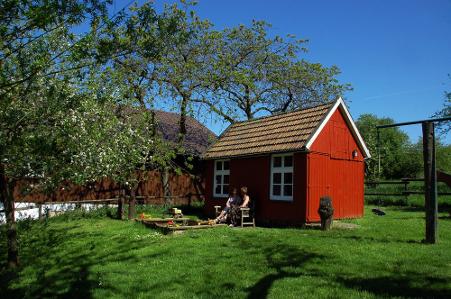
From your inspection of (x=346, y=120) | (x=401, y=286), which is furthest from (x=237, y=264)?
(x=346, y=120)

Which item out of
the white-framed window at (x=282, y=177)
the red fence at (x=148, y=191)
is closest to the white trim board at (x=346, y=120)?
the white-framed window at (x=282, y=177)

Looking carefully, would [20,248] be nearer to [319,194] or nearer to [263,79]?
[319,194]

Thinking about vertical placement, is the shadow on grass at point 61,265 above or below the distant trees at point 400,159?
below

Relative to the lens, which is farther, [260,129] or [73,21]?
[260,129]

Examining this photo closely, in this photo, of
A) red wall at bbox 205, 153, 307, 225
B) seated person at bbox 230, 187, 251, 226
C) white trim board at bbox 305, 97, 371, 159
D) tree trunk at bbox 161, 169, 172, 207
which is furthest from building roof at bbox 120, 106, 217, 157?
white trim board at bbox 305, 97, 371, 159

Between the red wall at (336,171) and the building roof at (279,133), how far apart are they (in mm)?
407

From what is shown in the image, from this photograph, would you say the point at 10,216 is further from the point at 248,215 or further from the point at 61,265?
the point at 248,215

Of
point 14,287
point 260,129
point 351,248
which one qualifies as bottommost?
point 14,287

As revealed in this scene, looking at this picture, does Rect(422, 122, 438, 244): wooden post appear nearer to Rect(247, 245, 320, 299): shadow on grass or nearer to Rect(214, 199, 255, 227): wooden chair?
Rect(247, 245, 320, 299): shadow on grass

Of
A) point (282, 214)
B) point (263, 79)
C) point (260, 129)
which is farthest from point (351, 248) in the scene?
point (263, 79)

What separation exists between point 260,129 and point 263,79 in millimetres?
11417

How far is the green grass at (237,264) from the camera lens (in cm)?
793

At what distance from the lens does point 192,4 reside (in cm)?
2405

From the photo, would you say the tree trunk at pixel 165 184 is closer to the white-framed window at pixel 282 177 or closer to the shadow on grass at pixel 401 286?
the white-framed window at pixel 282 177
